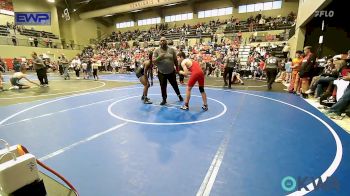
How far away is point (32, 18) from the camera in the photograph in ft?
47.0

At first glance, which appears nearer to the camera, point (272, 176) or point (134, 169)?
point (272, 176)

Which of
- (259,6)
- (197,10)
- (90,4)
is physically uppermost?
(90,4)

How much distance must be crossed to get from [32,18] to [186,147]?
637 inches

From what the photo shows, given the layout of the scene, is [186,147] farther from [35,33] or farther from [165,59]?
[35,33]

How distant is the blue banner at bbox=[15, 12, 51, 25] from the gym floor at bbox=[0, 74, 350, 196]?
10.1 metres

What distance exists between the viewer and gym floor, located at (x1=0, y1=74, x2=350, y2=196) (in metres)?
2.49

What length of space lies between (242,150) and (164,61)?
11.8 feet

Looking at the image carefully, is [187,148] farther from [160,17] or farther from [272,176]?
[160,17]

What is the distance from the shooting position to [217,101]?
6.82 metres

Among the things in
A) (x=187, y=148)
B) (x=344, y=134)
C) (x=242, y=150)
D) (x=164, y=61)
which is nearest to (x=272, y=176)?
(x=242, y=150)

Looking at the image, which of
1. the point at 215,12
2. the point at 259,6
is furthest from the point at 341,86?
the point at 215,12

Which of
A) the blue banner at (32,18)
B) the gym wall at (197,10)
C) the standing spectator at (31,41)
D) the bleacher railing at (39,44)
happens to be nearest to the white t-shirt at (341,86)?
the blue banner at (32,18)

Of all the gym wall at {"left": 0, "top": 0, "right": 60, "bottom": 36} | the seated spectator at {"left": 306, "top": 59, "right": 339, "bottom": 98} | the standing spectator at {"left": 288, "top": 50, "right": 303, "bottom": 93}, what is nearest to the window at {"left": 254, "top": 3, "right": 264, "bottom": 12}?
the standing spectator at {"left": 288, "top": 50, "right": 303, "bottom": 93}

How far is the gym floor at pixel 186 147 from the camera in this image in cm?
249
